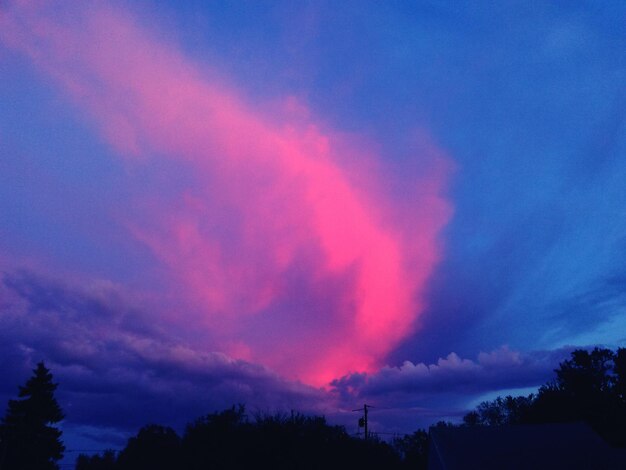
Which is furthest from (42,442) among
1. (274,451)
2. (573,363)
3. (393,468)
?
(573,363)

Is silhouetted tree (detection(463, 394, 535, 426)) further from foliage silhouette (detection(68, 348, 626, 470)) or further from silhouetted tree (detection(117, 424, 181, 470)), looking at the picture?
silhouetted tree (detection(117, 424, 181, 470))

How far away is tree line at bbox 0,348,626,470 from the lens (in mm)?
34500

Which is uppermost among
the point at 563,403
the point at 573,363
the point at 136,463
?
the point at 573,363

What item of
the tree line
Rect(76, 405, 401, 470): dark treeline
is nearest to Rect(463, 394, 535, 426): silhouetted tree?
the tree line

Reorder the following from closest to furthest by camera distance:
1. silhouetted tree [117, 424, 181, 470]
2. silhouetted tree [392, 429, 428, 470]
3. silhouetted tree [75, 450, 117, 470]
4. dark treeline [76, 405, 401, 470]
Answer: dark treeline [76, 405, 401, 470] < silhouetted tree [117, 424, 181, 470] < silhouetted tree [392, 429, 428, 470] < silhouetted tree [75, 450, 117, 470]

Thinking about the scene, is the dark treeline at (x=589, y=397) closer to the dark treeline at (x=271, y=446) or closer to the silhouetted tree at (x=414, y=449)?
the silhouetted tree at (x=414, y=449)

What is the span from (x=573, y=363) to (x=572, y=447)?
4161cm

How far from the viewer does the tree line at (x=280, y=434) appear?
113 feet

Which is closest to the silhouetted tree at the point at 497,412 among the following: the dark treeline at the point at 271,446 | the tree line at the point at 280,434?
the tree line at the point at 280,434

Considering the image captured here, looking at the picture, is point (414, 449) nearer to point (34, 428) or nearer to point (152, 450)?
point (152, 450)

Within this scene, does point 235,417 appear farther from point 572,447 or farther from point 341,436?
point 572,447

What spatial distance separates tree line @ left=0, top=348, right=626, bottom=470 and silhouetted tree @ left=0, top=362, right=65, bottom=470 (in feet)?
0.37

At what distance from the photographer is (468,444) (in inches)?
1261

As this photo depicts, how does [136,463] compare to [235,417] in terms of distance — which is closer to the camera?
[235,417]
